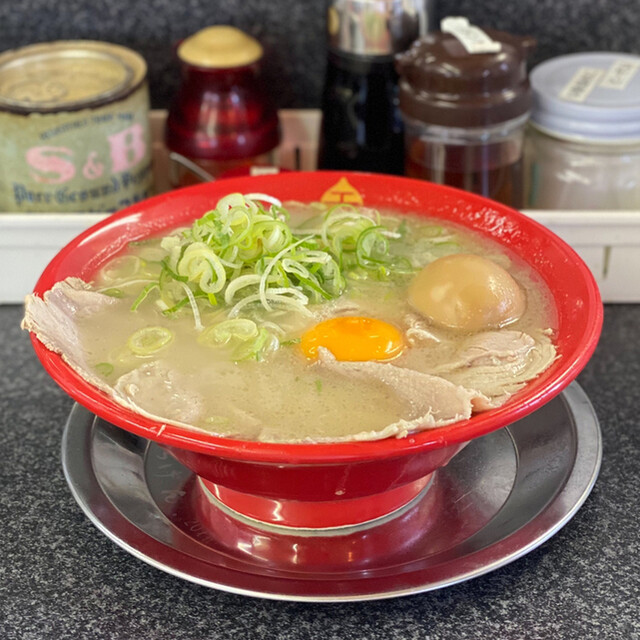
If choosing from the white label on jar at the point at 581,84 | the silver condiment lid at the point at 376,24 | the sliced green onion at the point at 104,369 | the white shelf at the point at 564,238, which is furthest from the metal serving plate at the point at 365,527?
the silver condiment lid at the point at 376,24

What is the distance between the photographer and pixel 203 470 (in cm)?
106

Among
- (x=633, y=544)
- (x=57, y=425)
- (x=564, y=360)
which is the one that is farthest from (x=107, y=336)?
(x=633, y=544)

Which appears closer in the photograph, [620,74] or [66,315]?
[66,315]

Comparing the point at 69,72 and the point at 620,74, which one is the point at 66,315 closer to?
the point at 69,72

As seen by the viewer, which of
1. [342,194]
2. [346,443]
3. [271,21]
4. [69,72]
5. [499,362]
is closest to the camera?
[346,443]

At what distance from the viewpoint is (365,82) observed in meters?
1.76

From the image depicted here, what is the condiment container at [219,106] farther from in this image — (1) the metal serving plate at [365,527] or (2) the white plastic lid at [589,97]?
(1) the metal serving plate at [365,527]

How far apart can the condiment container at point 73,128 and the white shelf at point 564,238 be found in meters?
0.05

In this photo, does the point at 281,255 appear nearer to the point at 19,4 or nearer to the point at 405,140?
the point at 405,140

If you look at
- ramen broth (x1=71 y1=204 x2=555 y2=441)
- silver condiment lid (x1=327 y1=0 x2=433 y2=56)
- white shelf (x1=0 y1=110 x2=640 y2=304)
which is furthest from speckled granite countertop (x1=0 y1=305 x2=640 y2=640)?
silver condiment lid (x1=327 y1=0 x2=433 y2=56)

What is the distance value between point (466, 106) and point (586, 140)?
0.78 ft

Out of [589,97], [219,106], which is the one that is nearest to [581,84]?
[589,97]

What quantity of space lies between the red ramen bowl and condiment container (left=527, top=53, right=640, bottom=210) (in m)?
0.38

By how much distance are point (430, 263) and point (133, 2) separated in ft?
3.29
